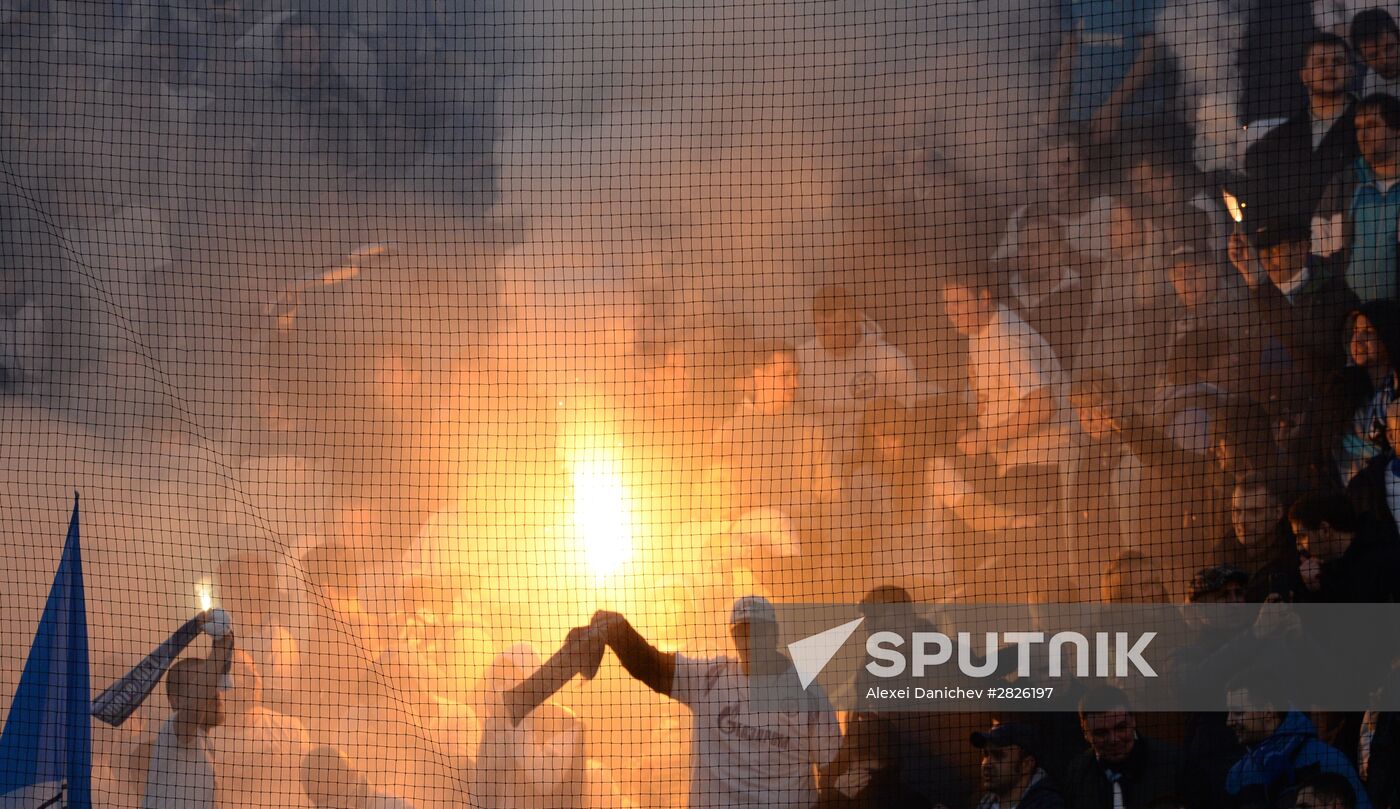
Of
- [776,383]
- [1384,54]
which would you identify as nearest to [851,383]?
[776,383]

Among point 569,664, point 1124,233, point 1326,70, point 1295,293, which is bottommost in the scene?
point 569,664

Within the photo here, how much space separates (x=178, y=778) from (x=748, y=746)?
1654mm

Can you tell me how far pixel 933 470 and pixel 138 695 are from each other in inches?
107

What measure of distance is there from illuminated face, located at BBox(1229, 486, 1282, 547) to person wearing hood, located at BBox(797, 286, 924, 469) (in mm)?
1110

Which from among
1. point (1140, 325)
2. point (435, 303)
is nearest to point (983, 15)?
point (1140, 325)

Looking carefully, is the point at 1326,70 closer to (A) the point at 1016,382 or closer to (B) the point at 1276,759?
(A) the point at 1016,382

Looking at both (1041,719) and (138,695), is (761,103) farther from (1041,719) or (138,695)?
(138,695)

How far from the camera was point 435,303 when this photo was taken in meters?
4.80

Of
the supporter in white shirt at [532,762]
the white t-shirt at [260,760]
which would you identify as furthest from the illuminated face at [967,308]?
the white t-shirt at [260,760]

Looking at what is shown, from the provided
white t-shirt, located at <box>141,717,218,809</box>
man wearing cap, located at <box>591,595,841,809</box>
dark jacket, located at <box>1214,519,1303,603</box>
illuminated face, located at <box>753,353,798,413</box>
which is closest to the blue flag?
white t-shirt, located at <box>141,717,218,809</box>

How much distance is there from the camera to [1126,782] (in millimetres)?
3303

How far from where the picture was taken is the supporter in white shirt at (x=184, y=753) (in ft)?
12.5

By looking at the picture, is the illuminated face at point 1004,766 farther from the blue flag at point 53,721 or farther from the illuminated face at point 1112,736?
the blue flag at point 53,721

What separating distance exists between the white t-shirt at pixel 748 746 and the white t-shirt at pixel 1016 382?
1275 millimetres
